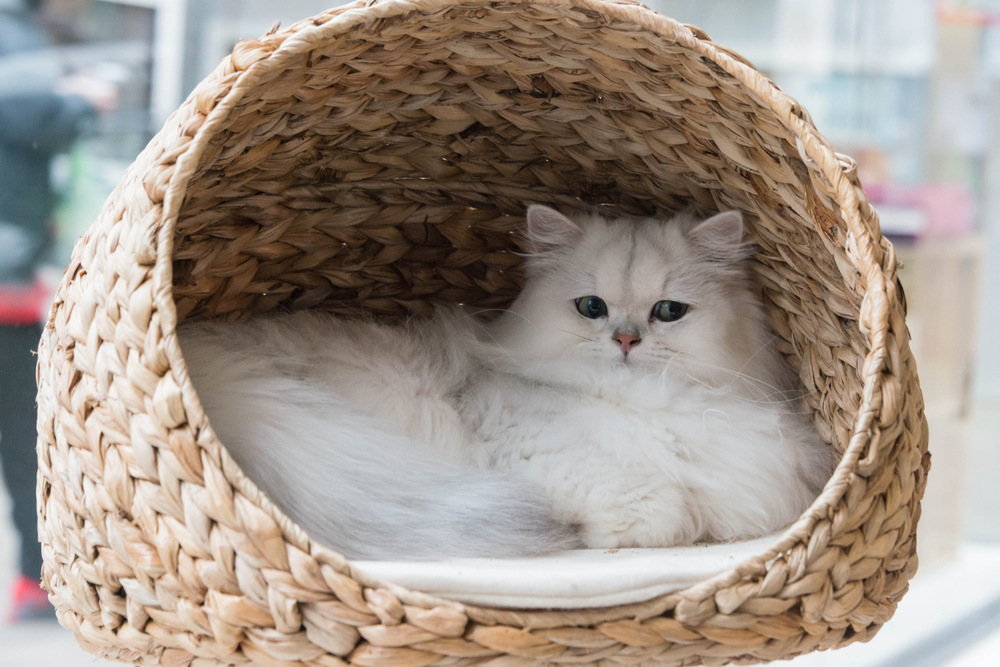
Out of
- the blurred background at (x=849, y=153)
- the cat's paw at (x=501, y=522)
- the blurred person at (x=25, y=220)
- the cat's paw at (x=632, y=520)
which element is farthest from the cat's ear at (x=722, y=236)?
the blurred person at (x=25, y=220)

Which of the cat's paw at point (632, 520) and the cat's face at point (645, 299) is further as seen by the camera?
the cat's face at point (645, 299)

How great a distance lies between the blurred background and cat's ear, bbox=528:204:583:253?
83 cm

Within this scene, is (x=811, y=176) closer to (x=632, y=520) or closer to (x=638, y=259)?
(x=638, y=259)

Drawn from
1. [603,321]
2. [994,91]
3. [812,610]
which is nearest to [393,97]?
[603,321]

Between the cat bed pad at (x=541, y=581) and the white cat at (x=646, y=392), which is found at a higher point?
the white cat at (x=646, y=392)

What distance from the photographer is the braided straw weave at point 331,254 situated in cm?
80

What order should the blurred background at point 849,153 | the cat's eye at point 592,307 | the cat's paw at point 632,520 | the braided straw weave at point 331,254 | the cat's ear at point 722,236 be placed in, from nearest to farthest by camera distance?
the braided straw weave at point 331,254 → the cat's paw at point 632,520 → the cat's ear at point 722,236 → the cat's eye at point 592,307 → the blurred background at point 849,153

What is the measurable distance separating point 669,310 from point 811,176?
1.29 ft

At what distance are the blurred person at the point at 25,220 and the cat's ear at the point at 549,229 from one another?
0.93 meters

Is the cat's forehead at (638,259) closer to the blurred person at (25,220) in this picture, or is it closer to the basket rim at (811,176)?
the basket rim at (811,176)

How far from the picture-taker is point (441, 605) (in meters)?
0.79

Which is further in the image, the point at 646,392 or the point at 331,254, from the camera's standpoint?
the point at 331,254

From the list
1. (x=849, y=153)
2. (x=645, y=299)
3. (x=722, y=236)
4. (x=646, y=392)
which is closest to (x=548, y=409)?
(x=646, y=392)

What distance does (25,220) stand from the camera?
1.52 meters
